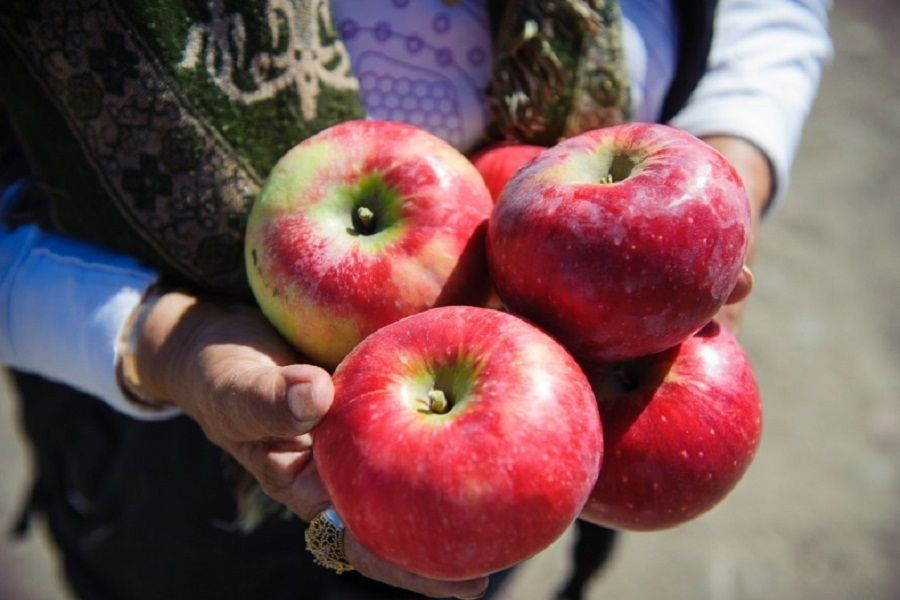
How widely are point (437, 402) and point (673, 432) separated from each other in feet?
0.82

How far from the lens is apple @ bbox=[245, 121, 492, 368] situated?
2.68ft

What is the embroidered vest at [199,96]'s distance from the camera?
887 millimetres

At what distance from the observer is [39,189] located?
3.45ft

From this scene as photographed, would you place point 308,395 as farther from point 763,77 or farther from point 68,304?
point 763,77

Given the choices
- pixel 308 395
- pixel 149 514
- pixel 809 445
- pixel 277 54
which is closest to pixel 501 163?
pixel 277 54

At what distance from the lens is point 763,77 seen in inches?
48.2

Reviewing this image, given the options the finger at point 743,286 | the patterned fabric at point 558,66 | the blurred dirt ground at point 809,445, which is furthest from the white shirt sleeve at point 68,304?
the blurred dirt ground at point 809,445

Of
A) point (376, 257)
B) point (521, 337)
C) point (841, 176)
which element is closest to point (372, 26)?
point (376, 257)

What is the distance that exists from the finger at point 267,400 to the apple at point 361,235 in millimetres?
75

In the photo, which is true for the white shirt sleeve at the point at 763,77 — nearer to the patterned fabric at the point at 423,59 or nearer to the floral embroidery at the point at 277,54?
the patterned fabric at the point at 423,59

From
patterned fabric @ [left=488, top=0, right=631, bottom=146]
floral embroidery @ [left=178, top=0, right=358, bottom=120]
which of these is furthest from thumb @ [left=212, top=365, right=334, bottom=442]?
patterned fabric @ [left=488, top=0, right=631, bottom=146]

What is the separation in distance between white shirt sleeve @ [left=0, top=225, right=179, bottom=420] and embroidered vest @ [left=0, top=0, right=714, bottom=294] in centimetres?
3

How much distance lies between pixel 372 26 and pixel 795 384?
77.1 inches

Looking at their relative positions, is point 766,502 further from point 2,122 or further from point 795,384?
point 2,122
